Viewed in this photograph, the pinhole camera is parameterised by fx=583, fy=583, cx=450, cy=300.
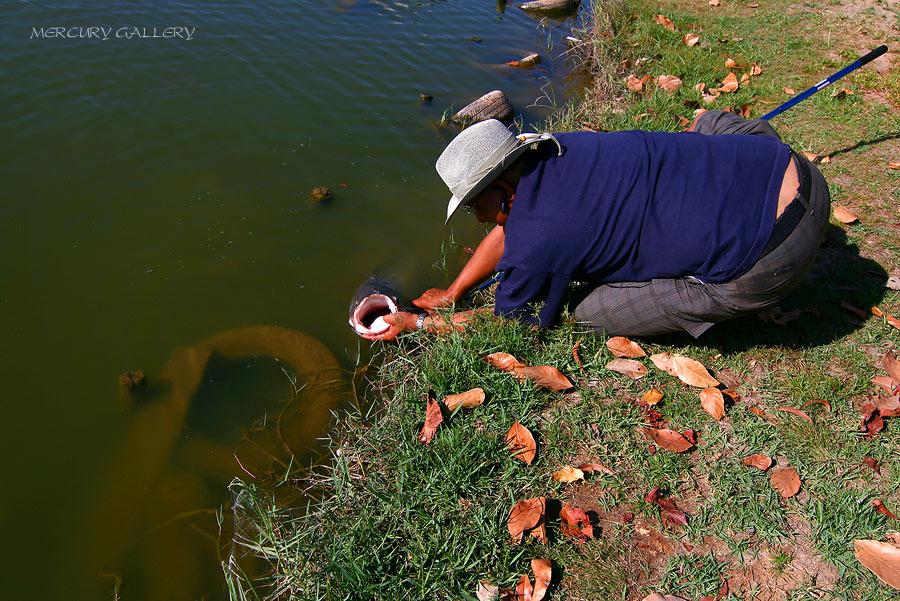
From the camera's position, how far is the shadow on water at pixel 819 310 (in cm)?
316

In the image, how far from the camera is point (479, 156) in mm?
2561

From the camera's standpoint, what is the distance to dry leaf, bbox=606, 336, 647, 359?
3.11 m

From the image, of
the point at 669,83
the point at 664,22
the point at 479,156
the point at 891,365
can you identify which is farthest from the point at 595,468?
the point at 664,22

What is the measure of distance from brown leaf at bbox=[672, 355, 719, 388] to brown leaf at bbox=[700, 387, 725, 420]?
0.14 ft

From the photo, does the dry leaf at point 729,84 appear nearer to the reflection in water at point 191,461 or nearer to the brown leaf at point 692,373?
the brown leaf at point 692,373

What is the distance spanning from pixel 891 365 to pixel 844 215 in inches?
53.1

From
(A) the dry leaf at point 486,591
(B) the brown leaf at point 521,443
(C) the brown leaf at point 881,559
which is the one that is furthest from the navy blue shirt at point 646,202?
(A) the dry leaf at point 486,591

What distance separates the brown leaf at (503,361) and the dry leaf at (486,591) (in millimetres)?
1050

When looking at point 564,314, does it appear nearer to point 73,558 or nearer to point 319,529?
point 319,529

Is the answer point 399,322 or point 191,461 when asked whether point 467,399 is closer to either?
point 399,322

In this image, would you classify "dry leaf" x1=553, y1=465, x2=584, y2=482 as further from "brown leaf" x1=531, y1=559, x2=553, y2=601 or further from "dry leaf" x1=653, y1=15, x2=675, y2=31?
"dry leaf" x1=653, y1=15, x2=675, y2=31

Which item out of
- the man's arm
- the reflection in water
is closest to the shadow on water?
the man's arm

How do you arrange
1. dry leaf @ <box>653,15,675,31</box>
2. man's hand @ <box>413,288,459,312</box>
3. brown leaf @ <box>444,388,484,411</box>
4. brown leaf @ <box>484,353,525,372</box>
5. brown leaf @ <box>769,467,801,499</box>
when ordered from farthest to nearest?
dry leaf @ <box>653,15,675,31</box> → man's hand @ <box>413,288,459,312</box> → brown leaf @ <box>484,353,525,372</box> → brown leaf @ <box>444,388,484,411</box> → brown leaf @ <box>769,467,801,499</box>

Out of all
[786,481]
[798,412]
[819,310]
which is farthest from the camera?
[819,310]
